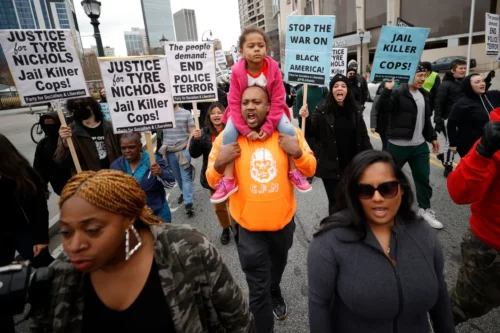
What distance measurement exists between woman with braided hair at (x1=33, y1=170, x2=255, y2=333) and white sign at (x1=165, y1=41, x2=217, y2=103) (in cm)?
320

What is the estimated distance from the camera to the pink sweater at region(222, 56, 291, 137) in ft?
7.84

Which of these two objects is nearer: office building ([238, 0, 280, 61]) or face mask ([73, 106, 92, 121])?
face mask ([73, 106, 92, 121])

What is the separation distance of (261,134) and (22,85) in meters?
2.88

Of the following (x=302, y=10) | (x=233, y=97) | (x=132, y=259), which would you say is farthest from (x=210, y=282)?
(x=302, y=10)

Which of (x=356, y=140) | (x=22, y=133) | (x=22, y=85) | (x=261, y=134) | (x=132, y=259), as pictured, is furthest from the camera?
(x=22, y=133)

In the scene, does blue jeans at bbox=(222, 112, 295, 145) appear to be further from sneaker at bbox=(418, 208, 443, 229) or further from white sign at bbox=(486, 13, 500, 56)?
white sign at bbox=(486, 13, 500, 56)

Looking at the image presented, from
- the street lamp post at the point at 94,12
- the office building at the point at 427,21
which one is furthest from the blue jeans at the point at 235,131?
the office building at the point at 427,21

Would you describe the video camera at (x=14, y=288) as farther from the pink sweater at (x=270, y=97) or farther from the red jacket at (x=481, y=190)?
the red jacket at (x=481, y=190)

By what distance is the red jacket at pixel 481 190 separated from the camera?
1.78 meters

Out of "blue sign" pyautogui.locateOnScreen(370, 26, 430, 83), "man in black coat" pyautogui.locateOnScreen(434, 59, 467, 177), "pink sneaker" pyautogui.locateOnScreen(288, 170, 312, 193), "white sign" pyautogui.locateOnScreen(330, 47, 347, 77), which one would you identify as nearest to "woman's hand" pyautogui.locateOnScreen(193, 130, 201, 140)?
"pink sneaker" pyautogui.locateOnScreen(288, 170, 312, 193)

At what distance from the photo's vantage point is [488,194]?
6.48 feet

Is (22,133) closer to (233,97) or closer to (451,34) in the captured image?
(233,97)

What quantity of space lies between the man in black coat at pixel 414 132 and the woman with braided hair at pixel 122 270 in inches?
142

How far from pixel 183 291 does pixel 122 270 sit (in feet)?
0.96
